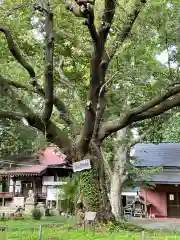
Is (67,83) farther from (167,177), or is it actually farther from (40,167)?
(167,177)

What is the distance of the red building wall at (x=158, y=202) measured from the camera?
2809cm

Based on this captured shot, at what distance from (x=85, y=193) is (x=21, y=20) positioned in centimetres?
618

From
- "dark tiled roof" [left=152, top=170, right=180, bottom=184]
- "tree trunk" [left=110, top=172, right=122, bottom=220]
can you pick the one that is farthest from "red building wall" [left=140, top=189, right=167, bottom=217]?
"tree trunk" [left=110, top=172, right=122, bottom=220]

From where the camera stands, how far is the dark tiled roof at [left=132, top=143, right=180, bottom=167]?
2997cm

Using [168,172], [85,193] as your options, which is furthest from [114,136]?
[85,193]

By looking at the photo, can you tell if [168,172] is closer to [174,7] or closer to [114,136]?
[114,136]

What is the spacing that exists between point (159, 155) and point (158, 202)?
4.74 m

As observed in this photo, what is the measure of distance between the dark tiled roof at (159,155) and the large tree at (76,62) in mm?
16495

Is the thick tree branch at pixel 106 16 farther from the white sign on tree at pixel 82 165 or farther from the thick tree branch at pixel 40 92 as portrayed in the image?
the white sign on tree at pixel 82 165

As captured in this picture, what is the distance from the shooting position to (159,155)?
31.5 meters

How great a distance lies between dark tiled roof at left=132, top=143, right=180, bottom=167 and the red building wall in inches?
94.9

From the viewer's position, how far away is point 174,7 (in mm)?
12125

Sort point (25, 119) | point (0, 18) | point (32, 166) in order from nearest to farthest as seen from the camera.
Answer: point (0, 18)
point (25, 119)
point (32, 166)

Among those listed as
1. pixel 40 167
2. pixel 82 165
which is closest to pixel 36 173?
pixel 40 167
